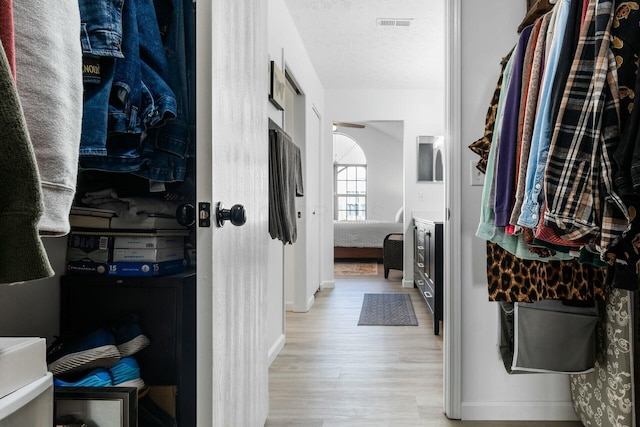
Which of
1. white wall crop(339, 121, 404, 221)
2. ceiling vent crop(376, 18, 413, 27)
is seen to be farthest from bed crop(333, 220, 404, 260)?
ceiling vent crop(376, 18, 413, 27)

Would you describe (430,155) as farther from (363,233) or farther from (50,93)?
(50,93)

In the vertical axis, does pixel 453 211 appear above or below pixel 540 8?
below

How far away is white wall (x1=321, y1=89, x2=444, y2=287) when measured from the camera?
17.5ft

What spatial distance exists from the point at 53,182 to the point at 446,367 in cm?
187

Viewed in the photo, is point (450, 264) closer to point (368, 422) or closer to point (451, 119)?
point (451, 119)

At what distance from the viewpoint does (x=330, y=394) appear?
2270 millimetres

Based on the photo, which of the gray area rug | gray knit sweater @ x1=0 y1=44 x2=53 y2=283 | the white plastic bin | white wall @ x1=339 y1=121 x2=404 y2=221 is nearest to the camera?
gray knit sweater @ x1=0 y1=44 x2=53 y2=283

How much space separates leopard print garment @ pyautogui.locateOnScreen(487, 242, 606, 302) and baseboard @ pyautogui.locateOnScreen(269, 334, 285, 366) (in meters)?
1.47

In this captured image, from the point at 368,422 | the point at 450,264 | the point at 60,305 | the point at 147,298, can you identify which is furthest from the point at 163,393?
the point at 450,264

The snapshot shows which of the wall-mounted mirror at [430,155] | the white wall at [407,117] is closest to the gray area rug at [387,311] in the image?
the white wall at [407,117]

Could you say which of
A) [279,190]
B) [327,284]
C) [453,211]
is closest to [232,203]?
Result: [453,211]

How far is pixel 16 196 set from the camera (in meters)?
0.44

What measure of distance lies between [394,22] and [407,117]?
2021 millimetres

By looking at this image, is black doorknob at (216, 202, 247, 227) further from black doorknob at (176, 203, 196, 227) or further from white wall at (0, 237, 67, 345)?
white wall at (0, 237, 67, 345)
